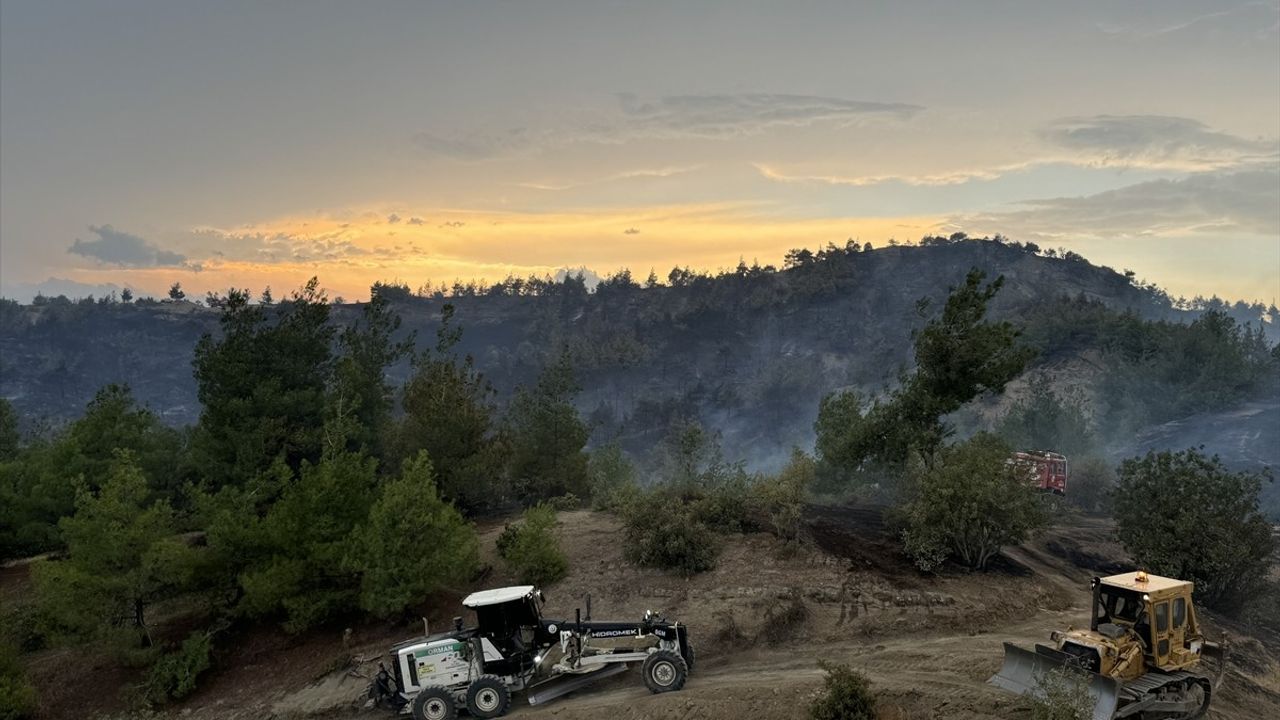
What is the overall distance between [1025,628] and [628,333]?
12645 centimetres

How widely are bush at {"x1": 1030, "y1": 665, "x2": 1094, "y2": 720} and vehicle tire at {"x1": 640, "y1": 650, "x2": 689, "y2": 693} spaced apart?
627 centimetres

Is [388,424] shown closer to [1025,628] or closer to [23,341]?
[1025,628]

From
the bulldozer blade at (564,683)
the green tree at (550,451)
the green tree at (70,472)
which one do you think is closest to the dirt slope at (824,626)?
the bulldozer blade at (564,683)

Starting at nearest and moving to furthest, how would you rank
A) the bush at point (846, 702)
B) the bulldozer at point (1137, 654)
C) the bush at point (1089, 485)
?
the bush at point (846, 702), the bulldozer at point (1137, 654), the bush at point (1089, 485)

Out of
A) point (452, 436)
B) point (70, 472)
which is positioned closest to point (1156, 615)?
point (452, 436)

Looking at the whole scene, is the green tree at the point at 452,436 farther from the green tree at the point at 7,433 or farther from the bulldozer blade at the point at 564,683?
the green tree at the point at 7,433

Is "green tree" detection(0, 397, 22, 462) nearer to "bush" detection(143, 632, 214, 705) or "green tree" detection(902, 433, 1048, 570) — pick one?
"bush" detection(143, 632, 214, 705)

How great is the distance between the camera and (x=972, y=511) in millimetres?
22016

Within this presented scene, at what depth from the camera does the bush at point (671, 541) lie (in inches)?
863

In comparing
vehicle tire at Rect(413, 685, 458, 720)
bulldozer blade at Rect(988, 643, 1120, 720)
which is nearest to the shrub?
bulldozer blade at Rect(988, 643, 1120, 720)

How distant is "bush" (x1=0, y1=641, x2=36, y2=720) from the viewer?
728 inches

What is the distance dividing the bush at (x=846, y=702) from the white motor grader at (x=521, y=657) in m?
3.16

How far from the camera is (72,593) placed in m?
20.2

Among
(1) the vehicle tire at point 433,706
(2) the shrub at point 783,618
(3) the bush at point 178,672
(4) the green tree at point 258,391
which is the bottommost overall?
(3) the bush at point 178,672
